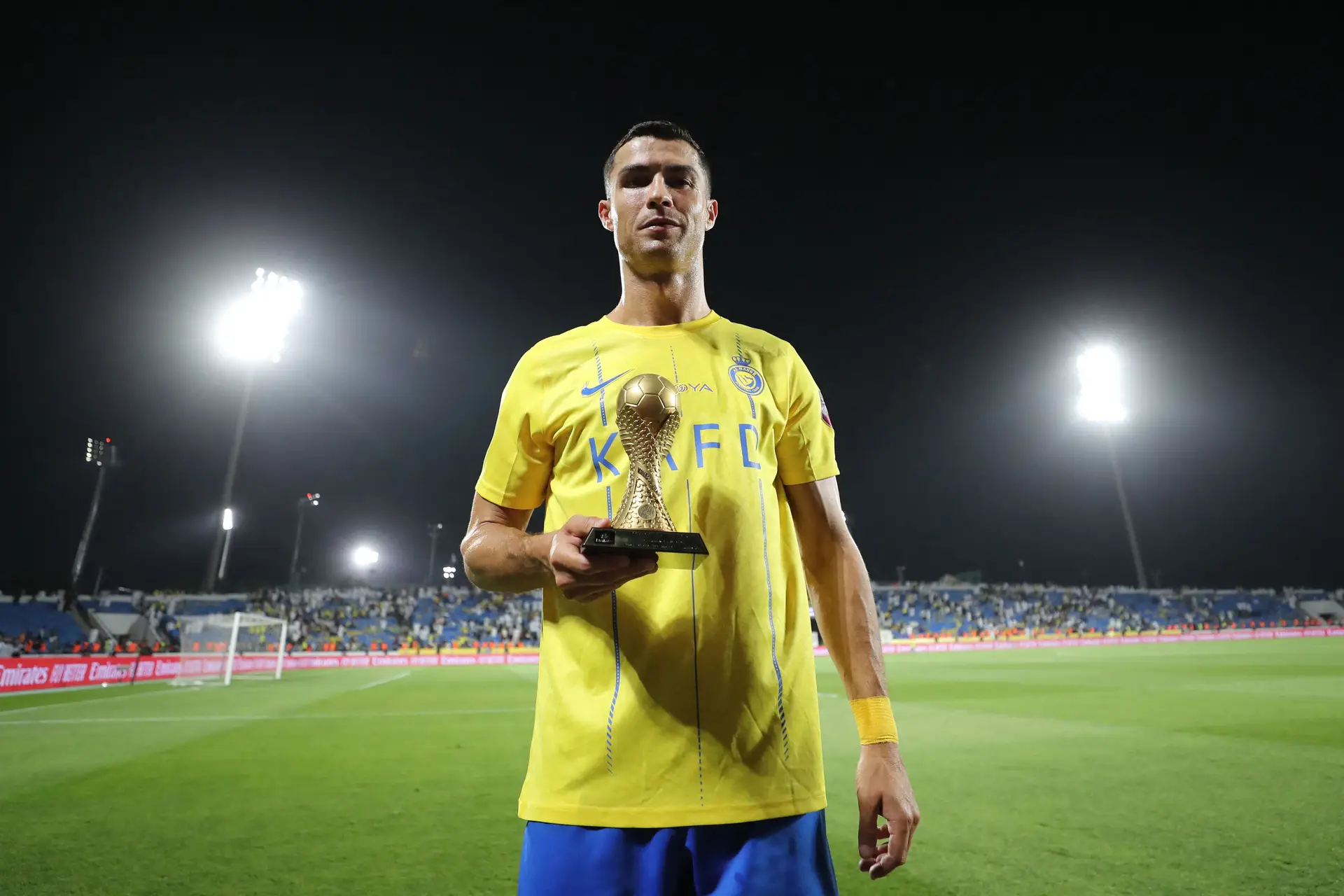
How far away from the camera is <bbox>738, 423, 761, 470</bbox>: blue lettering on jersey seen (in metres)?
1.71

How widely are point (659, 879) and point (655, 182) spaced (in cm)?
169

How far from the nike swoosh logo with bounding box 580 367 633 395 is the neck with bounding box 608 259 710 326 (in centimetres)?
20

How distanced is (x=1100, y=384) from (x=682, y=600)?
51.3 metres

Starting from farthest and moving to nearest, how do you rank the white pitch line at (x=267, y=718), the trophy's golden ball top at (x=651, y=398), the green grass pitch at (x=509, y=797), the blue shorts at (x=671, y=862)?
the white pitch line at (x=267, y=718)
the green grass pitch at (x=509, y=797)
the trophy's golden ball top at (x=651, y=398)
the blue shorts at (x=671, y=862)

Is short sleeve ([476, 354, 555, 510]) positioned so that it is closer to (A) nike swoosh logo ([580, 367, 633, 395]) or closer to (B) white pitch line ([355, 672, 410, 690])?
(A) nike swoosh logo ([580, 367, 633, 395])

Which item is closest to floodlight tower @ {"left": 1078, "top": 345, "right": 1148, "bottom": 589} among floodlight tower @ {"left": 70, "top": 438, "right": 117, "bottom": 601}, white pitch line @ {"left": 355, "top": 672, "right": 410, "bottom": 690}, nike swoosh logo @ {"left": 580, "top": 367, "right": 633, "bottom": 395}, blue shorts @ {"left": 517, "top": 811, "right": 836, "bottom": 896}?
white pitch line @ {"left": 355, "top": 672, "right": 410, "bottom": 690}

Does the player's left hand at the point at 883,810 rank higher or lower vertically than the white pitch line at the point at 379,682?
higher

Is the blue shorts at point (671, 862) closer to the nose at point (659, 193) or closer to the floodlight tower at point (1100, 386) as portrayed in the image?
the nose at point (659, 193)

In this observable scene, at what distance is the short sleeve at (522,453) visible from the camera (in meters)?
1.83

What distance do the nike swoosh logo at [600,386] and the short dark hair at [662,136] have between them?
660mm

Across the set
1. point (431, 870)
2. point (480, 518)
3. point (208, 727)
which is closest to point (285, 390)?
point (208, 727)

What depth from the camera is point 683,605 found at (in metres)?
1.55

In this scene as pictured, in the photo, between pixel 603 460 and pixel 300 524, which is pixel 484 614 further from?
pixel 603 460

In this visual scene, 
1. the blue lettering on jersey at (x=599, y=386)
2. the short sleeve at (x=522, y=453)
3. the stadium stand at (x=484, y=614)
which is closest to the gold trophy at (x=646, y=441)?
the blue lettering on jersey at (x=599, y=386)
